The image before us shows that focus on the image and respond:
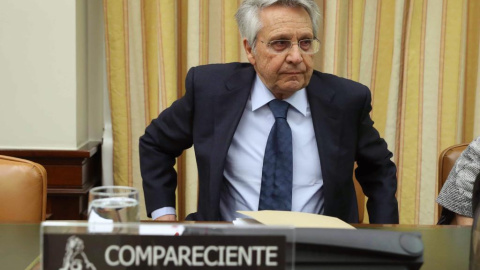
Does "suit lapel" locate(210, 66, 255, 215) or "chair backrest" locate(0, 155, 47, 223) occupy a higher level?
"suit lapel" locate(210, 66, 255, 215)

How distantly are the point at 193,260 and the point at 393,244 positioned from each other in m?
0.32

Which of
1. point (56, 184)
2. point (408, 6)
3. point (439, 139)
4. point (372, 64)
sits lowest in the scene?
point (56, 184)

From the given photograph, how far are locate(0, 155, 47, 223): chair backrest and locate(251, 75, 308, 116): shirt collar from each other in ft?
2.51

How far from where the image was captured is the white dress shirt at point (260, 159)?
2164 millimetres

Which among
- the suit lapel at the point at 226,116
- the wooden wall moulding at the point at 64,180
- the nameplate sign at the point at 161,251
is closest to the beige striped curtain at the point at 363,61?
the wooden wall moulding at the point at 64,180

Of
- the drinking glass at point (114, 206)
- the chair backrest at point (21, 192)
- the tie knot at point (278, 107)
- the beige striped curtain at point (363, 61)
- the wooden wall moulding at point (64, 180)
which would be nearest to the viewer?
the drinking glass at point (114, 206)

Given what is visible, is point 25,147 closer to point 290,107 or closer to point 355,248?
point 290,107

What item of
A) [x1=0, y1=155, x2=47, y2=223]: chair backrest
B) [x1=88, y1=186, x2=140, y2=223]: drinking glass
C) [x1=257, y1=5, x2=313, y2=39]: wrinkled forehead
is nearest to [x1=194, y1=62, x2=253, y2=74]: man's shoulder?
[x1=257, y1=5, x2=313, y2=39]: wrinkled forehead

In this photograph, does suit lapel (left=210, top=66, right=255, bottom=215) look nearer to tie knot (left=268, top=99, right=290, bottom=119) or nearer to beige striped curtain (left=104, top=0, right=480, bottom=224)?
tie knot (left=268, top=99, right=290, bottom=119)

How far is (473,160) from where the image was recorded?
210cm

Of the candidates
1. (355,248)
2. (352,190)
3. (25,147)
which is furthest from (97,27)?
(355,248)

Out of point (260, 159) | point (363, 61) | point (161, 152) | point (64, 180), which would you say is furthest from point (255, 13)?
point (64, 180)

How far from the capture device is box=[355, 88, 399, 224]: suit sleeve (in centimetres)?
220

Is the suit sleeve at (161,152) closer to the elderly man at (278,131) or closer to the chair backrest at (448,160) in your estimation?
the elderly man at (278,131)
